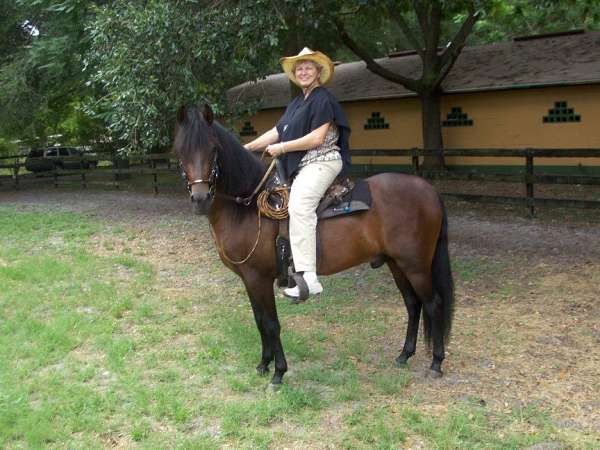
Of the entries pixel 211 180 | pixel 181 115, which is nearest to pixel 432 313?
pixel 211 180

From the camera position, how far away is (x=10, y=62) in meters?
18.3

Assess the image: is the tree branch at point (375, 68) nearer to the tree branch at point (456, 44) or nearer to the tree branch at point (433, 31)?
the tree branch at point (456, 44)

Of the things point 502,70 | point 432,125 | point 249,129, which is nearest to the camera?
point 432,125

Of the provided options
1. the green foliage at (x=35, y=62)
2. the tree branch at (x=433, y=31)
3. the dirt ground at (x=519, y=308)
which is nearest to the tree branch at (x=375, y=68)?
the tree branch at (x=433, y=31)

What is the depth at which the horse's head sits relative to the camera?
429cm

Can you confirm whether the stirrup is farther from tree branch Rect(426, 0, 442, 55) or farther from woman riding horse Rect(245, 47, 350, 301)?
tree branch Rect(426, 0, 442, 55)

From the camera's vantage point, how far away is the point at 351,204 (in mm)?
4855

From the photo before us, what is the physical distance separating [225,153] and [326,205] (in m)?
0.91

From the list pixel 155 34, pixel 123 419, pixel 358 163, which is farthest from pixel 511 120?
pixel 123 419

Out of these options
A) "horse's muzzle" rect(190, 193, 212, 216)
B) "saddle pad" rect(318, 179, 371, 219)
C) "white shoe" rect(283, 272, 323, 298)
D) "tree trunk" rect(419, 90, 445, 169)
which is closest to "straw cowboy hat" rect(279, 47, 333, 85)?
"saddle pad" rect(318, 179, 371, 219)

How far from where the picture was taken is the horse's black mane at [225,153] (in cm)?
431

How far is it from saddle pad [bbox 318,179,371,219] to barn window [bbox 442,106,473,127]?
14.3m

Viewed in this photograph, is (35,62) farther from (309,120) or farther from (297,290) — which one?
(297,290)

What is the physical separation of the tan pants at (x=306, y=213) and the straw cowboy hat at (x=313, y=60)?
28.1 inches
